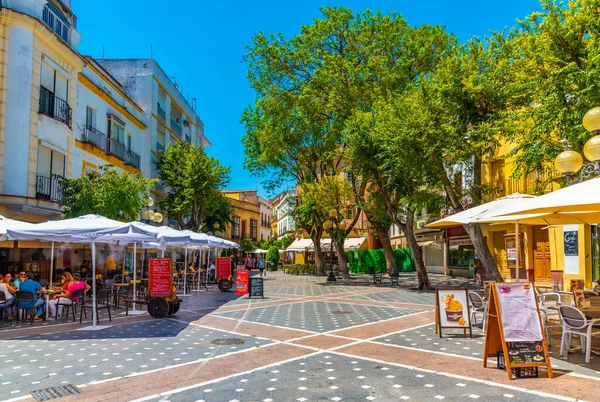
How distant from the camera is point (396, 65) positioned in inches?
927

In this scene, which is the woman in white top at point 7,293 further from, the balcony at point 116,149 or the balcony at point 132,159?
the balcony at point 132,159

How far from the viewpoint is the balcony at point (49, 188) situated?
18078mm

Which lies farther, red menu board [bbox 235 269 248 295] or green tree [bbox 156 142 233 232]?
green tree [bbox 156 142 233 232]

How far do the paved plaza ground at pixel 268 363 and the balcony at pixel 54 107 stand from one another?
10514 mm

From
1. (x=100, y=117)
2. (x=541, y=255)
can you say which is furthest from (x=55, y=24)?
(x=541, y=255)

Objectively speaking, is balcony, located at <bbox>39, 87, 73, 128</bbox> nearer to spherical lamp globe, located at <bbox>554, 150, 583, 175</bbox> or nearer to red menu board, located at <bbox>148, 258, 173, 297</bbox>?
red menu board, located at <bbox>148, 258, 173, 297</bbox>

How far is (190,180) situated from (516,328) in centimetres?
2556

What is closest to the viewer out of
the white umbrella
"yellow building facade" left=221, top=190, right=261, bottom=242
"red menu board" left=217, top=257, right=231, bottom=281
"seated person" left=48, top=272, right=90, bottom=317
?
the white umbrella

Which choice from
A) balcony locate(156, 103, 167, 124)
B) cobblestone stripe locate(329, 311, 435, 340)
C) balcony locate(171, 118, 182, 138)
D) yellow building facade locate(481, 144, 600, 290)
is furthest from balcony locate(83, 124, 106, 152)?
yellow building facade locate(481, 144, 600, 290)

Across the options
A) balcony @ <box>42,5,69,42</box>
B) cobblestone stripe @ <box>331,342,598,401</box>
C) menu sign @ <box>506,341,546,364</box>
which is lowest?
cobblestone stripe @ <box>331,342,598,401</box>

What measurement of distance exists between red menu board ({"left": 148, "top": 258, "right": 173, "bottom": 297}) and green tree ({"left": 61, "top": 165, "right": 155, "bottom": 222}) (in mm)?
5676

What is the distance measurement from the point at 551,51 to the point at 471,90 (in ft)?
10.2

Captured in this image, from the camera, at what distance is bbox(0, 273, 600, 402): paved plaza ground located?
19.4ft

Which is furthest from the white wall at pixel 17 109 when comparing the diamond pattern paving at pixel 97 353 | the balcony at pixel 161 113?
the balcony at pixel 161 113
